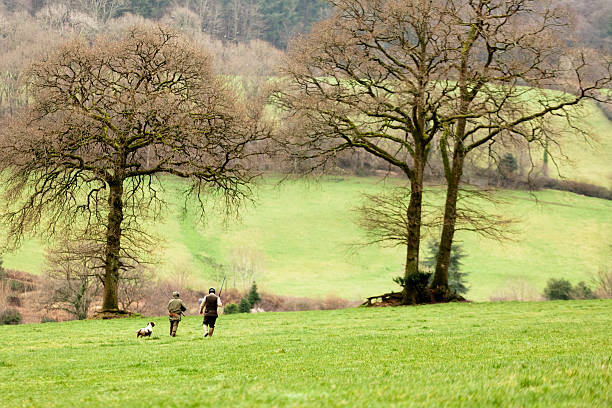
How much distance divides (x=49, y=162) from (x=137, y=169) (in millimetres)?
5090

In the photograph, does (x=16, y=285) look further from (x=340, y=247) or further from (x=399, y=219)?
(x=399, y=219)

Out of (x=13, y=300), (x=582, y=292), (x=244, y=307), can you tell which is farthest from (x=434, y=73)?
(x=13, y=300)

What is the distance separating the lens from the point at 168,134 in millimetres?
33969

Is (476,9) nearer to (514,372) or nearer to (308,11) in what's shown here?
(514,372)

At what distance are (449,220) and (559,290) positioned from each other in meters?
37.1

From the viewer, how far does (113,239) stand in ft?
117

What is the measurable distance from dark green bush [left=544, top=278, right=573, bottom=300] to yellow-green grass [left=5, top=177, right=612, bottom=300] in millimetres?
5151

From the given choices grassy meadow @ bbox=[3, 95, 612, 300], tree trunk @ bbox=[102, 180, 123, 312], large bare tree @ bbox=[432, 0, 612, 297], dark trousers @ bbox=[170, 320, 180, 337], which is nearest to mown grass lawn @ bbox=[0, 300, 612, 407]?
dark trousers @ bbox=[170, 320, 180, 337]

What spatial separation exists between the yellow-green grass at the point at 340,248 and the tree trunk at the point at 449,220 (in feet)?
100

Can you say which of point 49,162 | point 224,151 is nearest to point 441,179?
point 224,151

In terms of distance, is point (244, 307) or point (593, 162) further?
point (593, 162)

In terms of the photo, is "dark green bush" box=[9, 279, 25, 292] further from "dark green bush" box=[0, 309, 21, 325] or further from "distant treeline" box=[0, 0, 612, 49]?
"distant treeline" box=[0, 0, 612, 49]

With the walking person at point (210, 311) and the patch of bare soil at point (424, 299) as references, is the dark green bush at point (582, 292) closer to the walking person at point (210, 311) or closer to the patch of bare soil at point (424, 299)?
the patch of bare soil at point (424, 299)

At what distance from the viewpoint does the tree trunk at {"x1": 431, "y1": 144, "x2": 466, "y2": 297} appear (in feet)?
122
